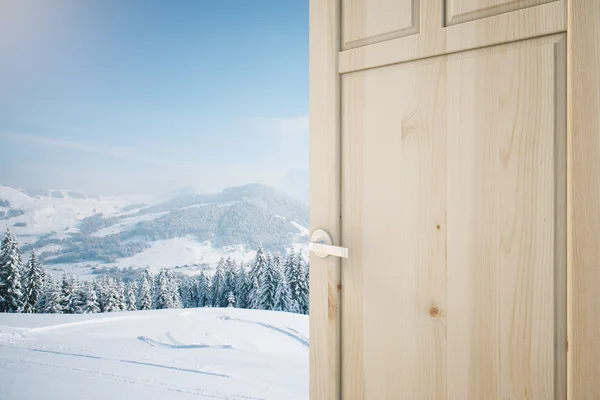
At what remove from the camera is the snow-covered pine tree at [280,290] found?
84.7 inches

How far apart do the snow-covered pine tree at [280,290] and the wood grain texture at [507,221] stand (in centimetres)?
159

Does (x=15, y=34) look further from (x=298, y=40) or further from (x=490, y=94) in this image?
(x=490, y=94)

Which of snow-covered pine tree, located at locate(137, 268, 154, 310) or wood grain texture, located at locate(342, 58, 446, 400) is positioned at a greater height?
wood grain texture, located at locate(342, 58, 446, 400)

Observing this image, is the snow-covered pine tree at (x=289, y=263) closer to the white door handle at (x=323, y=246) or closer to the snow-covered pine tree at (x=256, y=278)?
the snow-covered pine tree at (x=256, y=278)

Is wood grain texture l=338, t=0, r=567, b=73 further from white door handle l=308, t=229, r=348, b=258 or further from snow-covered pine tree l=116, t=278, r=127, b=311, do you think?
snow-covered pine tree l=116, t=278, r=127, b=311

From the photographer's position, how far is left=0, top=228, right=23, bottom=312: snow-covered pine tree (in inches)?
84.9

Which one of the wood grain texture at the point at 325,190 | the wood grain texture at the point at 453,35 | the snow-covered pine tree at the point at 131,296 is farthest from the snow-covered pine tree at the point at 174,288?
the wood grain texture at the point at 453,35

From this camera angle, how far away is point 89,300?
220cm

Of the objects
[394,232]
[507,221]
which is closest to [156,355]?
[394,232]

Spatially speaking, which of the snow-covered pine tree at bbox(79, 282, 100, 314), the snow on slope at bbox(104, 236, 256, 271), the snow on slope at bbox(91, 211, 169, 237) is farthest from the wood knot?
the snow-covered pine tree at bbox(79, 282, 100, 314)

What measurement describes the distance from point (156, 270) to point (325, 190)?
1773 mm

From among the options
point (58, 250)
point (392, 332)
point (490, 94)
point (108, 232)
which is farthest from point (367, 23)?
point (58, 250)

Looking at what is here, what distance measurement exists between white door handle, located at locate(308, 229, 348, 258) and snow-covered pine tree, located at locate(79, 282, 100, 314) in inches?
77.9

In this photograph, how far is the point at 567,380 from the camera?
1.66ft
